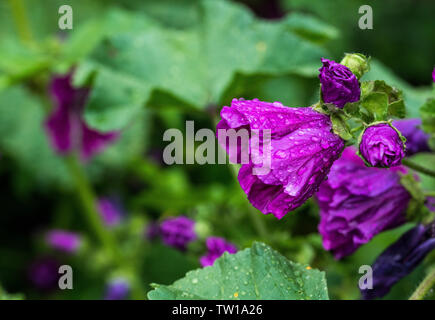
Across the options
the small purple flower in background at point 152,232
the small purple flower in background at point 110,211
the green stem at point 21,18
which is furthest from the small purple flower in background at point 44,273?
the green stem at point 21,18

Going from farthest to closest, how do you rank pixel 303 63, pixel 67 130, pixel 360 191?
pixel 67 130 → pixel 303 63 → pixel 360 191

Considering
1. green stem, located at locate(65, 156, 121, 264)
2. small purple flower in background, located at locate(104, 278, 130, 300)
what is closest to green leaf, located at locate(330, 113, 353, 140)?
green stem, located at locate(65, 156, 121, 264)

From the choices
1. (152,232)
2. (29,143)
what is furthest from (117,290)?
(29,143)

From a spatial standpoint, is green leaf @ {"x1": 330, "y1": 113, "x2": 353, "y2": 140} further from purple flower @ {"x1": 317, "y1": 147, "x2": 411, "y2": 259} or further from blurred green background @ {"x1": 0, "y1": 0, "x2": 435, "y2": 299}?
blurred green background @ {"x1": 0, "y1": 0, "x2": 435, "y2": 299}

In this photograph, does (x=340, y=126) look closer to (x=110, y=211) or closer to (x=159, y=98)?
(x=159, y=98)

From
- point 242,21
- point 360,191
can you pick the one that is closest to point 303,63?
point 242,21
